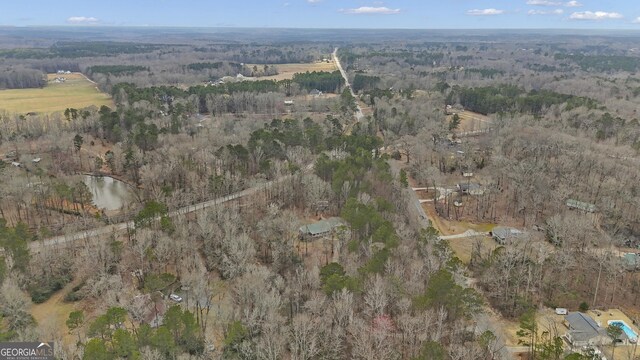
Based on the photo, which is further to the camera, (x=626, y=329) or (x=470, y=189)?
(x=470, y=189)

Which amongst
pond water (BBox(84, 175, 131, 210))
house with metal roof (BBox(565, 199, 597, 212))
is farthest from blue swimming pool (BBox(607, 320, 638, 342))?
pond water (BBox(84, 175, 131, 210))

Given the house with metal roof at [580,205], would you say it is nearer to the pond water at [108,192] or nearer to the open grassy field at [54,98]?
the pond water at [108,192]

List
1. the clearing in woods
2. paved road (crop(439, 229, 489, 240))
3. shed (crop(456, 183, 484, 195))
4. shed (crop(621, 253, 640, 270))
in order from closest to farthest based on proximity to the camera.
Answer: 1. shed (crop(621, 253, 640, 270))
2. paved road (crop(439, 229, 489, 240))
3. shed (crop(456, 183, 484, 195))
4. the clearing in woods

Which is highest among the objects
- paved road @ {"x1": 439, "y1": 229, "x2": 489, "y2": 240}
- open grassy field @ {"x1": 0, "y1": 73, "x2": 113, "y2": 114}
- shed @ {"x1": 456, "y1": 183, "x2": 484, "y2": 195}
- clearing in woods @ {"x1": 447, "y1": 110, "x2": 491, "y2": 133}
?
open grassy field @ {"x1": 0, "y1": 73, "x2": 113, "y2": 114}

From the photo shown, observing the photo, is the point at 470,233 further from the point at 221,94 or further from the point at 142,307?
the point at 221,94

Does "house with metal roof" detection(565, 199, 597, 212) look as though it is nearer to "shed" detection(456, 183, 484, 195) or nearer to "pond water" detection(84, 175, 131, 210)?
"shed" detection(456, 183, 484, 195)

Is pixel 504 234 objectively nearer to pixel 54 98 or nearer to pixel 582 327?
pixel 582 327

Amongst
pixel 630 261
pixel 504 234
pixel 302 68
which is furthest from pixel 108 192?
pixel 302 68
